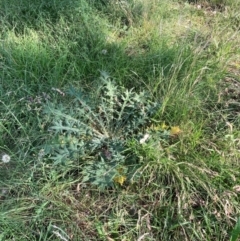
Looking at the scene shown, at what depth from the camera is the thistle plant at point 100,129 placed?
69.5 inches

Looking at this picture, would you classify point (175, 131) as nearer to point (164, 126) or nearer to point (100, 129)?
point (164, 126)

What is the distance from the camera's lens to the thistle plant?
1766mm

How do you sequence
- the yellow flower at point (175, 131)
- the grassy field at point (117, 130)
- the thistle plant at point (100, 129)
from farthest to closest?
the yellow flower at point (175, 131), the thistle plant at point (100, 129), the grassy field at point (117, 130)

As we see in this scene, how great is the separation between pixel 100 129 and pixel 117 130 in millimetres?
89

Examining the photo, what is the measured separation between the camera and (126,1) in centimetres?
278

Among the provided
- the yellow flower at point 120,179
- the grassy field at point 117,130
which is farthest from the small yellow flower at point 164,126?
the yellow flower at point 120,179

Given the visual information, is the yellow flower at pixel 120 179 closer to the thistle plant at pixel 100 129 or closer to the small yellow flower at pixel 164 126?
the thistle plant at pixel 100 129

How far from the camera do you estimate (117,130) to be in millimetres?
1939

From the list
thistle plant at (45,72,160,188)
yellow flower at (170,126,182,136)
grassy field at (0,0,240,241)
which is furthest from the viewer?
yellow flower at (170,126,182,136)

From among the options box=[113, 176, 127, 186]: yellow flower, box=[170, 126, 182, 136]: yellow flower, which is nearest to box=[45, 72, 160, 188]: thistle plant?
box=[113, 176, 127, 186]: yellow flower

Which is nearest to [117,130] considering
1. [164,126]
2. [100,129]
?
[100,129]

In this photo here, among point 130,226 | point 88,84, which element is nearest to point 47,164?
point 130,226

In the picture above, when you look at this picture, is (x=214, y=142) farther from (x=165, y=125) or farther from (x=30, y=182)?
(x=30, y=182)

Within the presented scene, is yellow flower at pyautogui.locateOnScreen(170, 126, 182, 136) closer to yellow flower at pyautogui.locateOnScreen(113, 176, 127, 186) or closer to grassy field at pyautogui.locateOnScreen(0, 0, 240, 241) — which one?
grassy field at pyautogui.locateOnScreen(0, 0, 240, 241)
